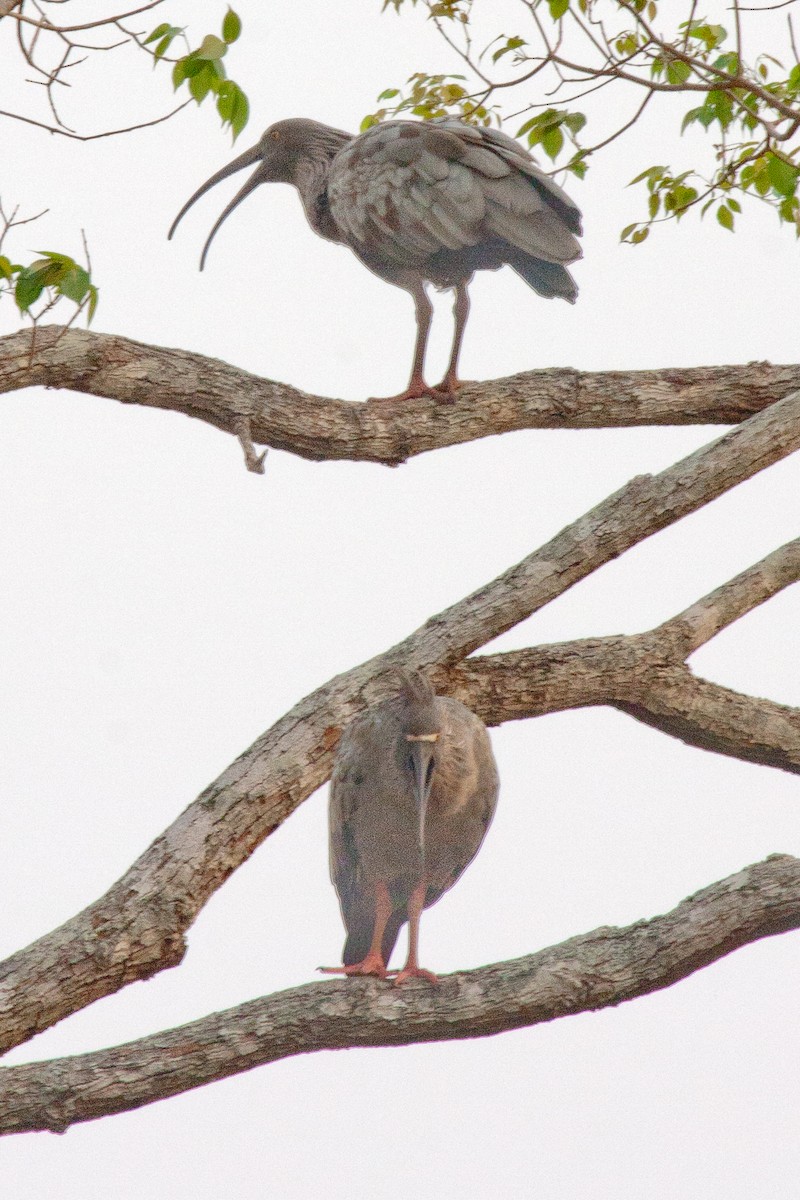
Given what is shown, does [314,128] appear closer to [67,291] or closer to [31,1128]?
[67,291]

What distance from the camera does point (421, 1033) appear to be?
15.8 ft

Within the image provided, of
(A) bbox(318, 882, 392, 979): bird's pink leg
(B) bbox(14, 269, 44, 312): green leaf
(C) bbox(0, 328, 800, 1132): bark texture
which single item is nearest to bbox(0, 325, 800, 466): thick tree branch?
(C) bbox(0, 328, 800, 1132): bark texture

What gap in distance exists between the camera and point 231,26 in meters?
5.33

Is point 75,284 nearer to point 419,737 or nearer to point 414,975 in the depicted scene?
point 419,737

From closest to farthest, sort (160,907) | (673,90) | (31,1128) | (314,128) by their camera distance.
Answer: (31,1128) → (160,907) → (673,90) → (314,128)

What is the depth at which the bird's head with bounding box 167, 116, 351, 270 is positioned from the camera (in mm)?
8062

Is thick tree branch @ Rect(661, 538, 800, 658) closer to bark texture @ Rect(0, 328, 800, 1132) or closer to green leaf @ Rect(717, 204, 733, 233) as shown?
bark texture @ Rect(0, 328, 800, 1132)

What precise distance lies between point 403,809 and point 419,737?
294mm

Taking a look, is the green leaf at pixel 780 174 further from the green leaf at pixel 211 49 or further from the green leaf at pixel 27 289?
the green leaf at pixel 27 289

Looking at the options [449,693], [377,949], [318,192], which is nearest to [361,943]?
[377,949]

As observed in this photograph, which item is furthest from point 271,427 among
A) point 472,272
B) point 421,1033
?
point 421,1033

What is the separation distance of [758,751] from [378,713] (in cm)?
183

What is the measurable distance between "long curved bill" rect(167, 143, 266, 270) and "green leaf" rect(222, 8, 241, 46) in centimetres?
295

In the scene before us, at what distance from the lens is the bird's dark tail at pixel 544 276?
6750 mm
